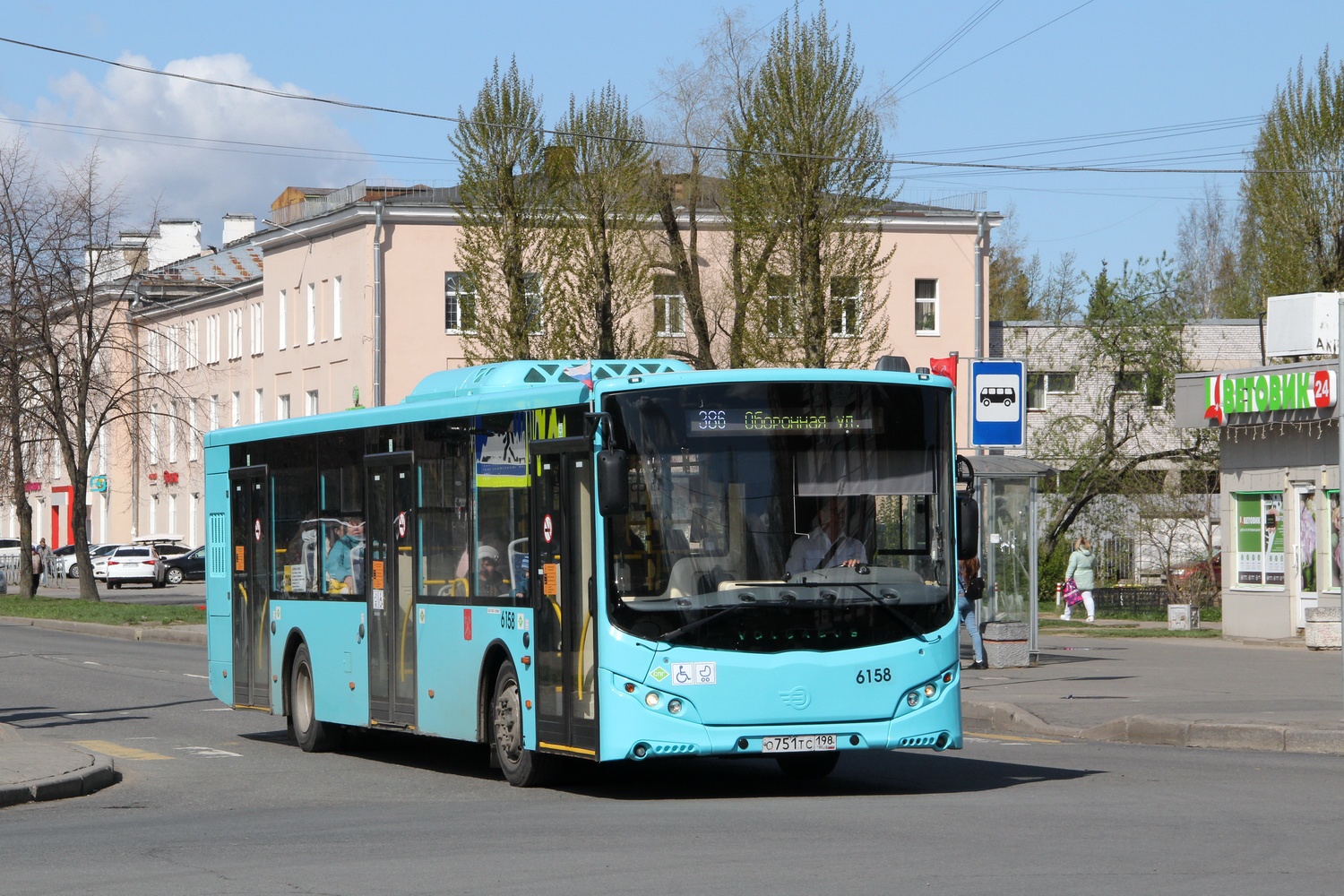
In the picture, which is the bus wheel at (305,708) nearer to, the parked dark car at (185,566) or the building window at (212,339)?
the parked dark car at (185,566)

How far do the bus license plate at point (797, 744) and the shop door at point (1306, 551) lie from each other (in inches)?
808

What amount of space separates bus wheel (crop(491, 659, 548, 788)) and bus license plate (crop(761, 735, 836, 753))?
5.80ft

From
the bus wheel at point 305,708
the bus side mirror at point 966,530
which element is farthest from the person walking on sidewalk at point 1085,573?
the bus side mirror at point 966,530

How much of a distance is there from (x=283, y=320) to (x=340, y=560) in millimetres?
52080

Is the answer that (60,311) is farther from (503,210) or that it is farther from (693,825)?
(693,825)

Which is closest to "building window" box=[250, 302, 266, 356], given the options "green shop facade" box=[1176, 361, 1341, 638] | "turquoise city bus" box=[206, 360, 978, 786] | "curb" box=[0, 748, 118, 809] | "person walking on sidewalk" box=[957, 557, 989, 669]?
"green shop facade" box=[1176, 361, 1341, 638]

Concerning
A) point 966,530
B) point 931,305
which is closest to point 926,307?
point 931,305

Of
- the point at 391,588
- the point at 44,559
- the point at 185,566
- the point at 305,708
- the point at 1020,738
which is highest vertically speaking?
the point at 391,588

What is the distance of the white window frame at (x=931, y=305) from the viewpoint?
64.6 metres

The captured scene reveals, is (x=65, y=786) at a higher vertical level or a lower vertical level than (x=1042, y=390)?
lower

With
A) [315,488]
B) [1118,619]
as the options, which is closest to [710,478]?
[315,488]

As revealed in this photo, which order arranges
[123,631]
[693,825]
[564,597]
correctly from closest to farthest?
[693,825], [564,597], [123,631]

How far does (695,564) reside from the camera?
1186 cm

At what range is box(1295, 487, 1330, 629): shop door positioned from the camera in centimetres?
3059
